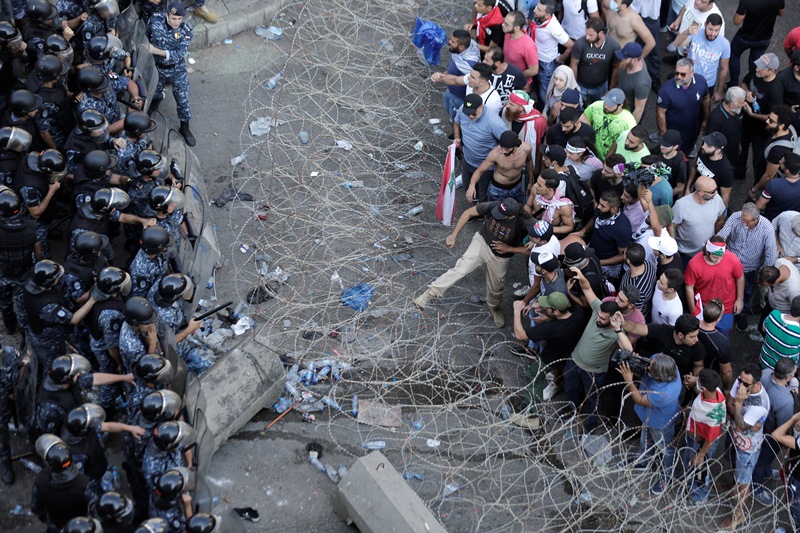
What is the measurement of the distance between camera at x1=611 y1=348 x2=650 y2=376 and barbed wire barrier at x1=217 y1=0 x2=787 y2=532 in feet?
2.31

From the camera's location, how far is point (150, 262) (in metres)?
7.31

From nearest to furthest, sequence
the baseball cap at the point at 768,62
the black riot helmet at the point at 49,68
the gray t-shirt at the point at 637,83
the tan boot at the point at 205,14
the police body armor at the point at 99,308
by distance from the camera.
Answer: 1. the police body armor at the point at 99,308
2. the black riot helmet at the point at 49,68
3. the baseball cap at the point at 768,62
4. the gray t-shirt at the point at 637,83
5. the tan boot at the point at 205,14

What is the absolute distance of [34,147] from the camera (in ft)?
26.7

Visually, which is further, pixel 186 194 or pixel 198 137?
pixel 198 137

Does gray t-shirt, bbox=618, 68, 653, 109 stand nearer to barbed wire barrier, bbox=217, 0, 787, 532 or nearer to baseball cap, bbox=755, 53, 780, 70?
baseball cap, bbox=755, 53, 780, 70

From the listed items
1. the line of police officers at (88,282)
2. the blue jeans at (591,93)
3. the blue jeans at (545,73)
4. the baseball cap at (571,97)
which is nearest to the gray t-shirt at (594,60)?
the blue jeans at (591,93)

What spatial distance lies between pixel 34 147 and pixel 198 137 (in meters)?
2.46

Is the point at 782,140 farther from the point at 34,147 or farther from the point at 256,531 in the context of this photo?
the point at 34,147

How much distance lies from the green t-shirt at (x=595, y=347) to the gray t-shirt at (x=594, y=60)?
3.40 metres

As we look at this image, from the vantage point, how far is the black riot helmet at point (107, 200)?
734 centimetres

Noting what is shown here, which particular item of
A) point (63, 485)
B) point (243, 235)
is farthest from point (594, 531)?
point (243, 235)

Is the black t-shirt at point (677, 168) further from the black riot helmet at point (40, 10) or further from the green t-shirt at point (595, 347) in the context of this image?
the black riot helmet at point (40, 10)

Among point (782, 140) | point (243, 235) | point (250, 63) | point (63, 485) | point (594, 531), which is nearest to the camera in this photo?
point (63, 485)

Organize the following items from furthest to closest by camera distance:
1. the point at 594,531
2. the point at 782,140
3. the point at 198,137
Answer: the point at 198,137 → the point at 782,140 → the point at 594,531
